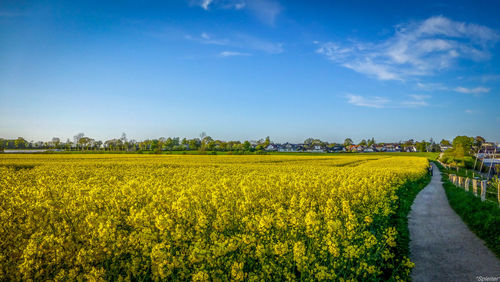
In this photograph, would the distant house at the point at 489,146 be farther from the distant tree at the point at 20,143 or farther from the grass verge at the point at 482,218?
the distant tree at the point at 20,143

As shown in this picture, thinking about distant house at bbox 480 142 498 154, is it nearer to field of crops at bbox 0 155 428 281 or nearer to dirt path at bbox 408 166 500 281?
dirt path at bbox 408 166 500 281

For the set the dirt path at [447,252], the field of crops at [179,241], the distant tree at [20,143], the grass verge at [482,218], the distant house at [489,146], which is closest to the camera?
the field of crops at [179,241]

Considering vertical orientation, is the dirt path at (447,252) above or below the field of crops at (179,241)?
below

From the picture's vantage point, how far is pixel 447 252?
25.7ft

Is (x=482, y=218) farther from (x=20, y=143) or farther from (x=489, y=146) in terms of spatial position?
(x=20, y=143)

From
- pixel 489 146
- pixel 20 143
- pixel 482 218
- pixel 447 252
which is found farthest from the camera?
pixel 20 143

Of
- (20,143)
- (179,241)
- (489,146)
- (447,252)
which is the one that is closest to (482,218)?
(447,252)

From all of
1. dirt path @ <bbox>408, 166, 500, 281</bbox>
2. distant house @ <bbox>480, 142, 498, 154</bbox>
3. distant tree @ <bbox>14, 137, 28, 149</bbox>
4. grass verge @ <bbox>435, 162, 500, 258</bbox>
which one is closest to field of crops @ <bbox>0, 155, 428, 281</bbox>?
dirt path @ <bbox>408, 166, 500, 281</bbox>

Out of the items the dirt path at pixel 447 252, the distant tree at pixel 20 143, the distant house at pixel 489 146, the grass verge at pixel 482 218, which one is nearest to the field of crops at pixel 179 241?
the dirt path at pixel 447 252

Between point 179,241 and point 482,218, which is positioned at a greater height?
point 179,241

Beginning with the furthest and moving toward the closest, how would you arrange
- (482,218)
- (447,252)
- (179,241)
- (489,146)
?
(489,146) → (482,218) → (447,252) → (179,241)

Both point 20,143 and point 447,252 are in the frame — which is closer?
point 447,252

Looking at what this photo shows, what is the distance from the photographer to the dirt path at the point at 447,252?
6495 millimetres

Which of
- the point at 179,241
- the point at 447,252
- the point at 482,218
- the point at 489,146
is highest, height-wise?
the point at 489,146
